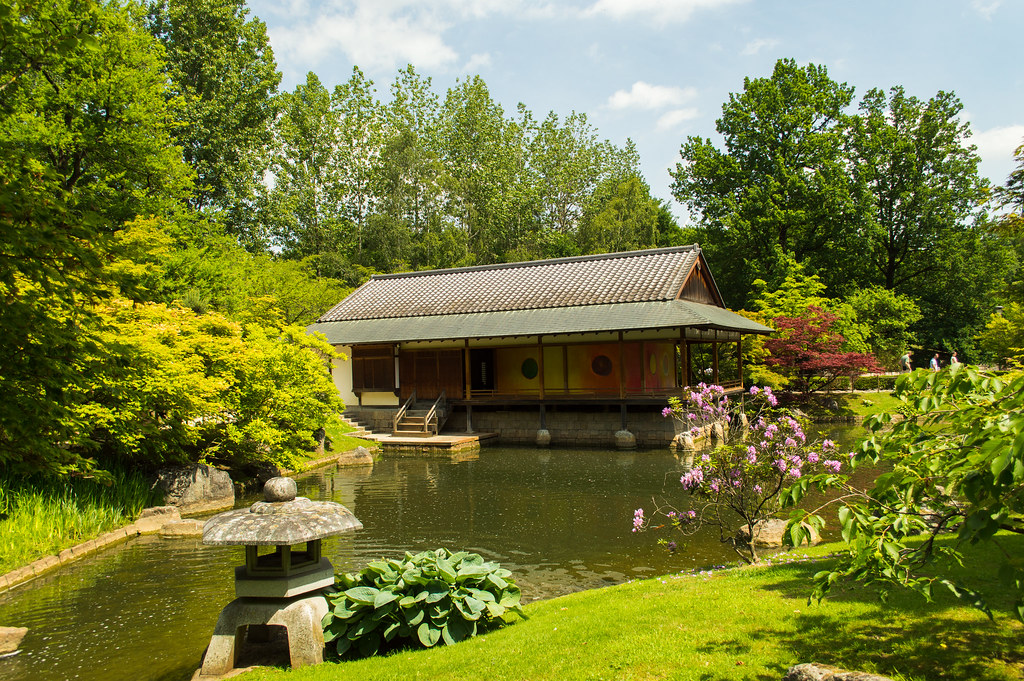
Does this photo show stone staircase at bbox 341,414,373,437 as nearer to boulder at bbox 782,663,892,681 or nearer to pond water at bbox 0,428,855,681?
pond water at bbox 0,428,855,681

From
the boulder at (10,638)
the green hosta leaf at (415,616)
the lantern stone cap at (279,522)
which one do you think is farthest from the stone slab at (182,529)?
the green hosta leaf at (415,616)

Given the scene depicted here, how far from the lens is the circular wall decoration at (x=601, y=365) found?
899 inches

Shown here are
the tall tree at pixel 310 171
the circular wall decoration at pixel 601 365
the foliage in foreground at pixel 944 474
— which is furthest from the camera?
the tall tree at pixel 310 171

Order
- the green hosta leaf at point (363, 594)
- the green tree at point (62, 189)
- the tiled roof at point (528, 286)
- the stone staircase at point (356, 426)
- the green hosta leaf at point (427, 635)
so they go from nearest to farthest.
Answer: the green tree at point (62, 189)
the green hosta leaf at point (427, 635)
the green hosta leaf at point (363, 594)
the tiled roof at point (528, 286)
the stone staircase at point (356, 426)

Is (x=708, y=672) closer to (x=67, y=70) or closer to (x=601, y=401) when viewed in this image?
(x=601, y=401)

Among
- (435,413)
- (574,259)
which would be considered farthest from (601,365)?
(435,413)

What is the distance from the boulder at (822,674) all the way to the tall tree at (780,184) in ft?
100

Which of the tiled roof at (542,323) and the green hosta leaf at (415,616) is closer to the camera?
the green hosta leaf at (415,616)

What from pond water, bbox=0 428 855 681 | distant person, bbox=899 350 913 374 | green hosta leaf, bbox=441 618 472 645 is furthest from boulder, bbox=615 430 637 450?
green hosta leaf, bbox=441 618 472 645

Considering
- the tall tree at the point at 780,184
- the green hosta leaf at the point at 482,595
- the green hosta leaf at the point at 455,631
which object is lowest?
the green hosta leaf at the point at 455,631

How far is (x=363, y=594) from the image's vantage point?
5781mm

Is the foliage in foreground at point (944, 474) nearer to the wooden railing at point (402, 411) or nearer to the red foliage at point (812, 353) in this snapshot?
the wooden railing at point (402, 411)

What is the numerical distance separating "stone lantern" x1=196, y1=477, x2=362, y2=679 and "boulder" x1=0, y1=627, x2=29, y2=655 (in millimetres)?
2468

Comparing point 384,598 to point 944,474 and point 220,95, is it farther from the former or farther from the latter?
point 220,95
